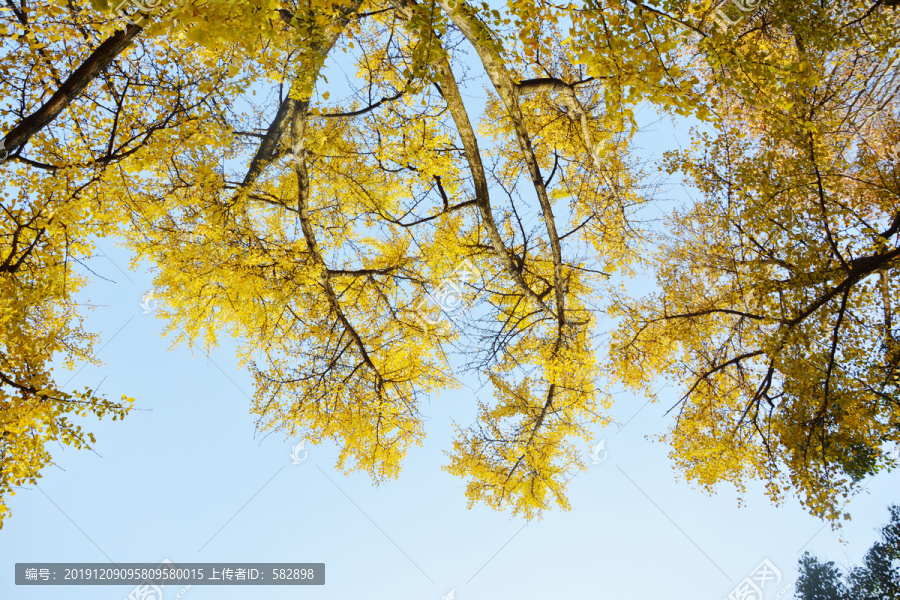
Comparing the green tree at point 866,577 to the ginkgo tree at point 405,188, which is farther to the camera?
the green tree at point 866,577

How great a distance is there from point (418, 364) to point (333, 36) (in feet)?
22.0

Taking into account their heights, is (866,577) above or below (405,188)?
below

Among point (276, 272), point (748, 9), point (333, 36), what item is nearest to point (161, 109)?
point (333, 36)
